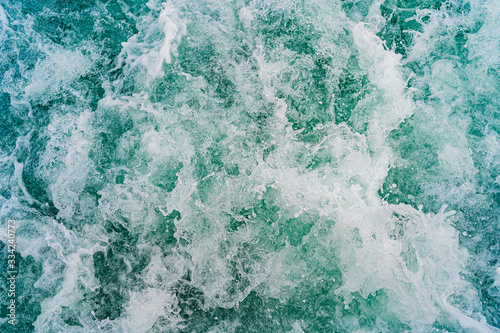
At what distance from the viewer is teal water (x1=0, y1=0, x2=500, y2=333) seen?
12.1ft

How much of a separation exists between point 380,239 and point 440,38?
8.70ft

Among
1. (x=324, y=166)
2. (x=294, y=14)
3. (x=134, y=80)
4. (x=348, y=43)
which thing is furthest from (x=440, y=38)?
(x=134, y=80)

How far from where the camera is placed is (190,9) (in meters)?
4.18

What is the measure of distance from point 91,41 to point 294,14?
2670mm

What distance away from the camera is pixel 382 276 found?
3.62 m

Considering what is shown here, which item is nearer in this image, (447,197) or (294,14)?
(447,197)

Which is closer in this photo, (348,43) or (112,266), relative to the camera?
(112,266)

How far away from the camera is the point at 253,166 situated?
12.5 ft

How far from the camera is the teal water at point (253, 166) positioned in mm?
3676

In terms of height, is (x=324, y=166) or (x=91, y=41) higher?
(x=91, y=41)

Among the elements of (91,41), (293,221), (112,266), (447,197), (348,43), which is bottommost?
(112,266)

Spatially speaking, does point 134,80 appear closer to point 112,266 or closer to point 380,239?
point 112,266

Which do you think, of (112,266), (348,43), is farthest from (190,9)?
(112,266)

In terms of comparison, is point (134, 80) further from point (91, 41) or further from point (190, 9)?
point (190, 9)
